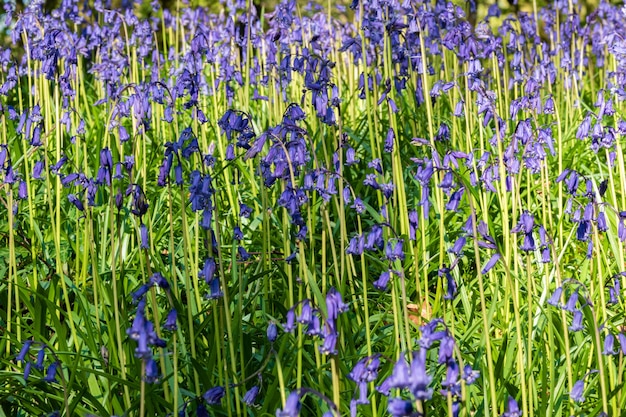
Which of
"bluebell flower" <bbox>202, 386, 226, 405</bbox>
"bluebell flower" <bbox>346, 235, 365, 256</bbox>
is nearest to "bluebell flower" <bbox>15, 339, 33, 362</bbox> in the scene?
"bluebell flower" <bbox>202, 386, 226, 405</bbox>

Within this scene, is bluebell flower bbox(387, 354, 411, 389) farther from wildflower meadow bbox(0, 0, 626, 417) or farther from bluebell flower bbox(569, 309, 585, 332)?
bluebell flower bbox(569, 309, 585, 332)

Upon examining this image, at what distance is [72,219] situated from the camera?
468 cm

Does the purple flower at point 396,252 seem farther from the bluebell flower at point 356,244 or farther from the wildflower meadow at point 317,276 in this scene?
the bluebell flower at point 356,244

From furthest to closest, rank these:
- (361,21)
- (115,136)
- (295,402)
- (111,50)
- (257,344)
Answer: (111,50) → (115,136) → (361,21) → (257,344) → (295,402)

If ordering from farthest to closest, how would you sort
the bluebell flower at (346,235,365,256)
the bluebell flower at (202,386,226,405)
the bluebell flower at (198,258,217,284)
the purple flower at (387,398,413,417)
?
the bluebell flower at (346,235,365,256)
the bluebell flower at (198,258,217,284)
the bluebell flower at (202,386,226,405)
the purple flower at (387,398,413,417)

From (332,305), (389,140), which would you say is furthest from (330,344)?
(389,140)

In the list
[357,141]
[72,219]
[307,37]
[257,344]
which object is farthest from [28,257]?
[307,37]

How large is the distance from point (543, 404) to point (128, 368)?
1552 mm

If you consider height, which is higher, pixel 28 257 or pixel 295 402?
pixel 295 402

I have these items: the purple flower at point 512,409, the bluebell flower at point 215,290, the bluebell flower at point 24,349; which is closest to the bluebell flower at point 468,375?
the purple flower at point 512,409

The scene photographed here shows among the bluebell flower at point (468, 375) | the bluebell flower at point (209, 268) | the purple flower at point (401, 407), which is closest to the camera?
the purple flower at point (401, 407)

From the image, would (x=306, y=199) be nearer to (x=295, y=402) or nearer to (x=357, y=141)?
(x=295, y=402)

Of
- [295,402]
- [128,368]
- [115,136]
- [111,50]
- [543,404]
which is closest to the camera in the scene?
[295,402]

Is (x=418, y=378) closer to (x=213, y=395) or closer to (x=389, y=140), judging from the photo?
(x=213, y=395)
